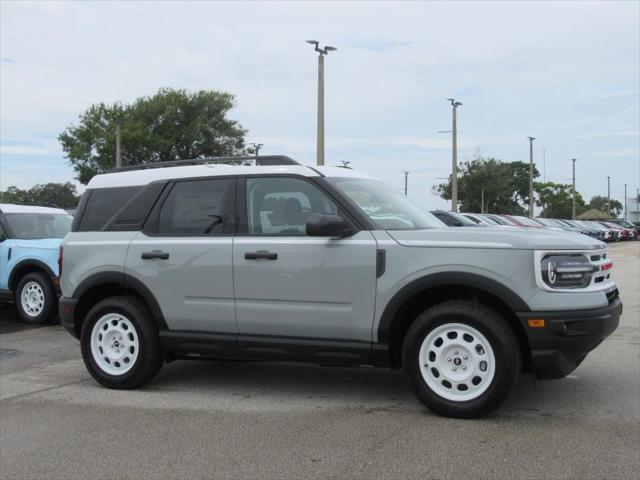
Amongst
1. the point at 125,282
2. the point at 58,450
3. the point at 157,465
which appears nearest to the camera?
the point at 157,465

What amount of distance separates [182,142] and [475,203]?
27748mm

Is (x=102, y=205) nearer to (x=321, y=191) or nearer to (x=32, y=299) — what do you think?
(x=321, y=191)

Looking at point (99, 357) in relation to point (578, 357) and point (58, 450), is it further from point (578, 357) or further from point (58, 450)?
point (578, 357)

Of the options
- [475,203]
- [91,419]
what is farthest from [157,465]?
[475,203]

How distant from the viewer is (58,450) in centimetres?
439

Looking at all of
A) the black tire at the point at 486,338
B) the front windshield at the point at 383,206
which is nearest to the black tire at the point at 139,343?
the front windshield at the point at 383,206

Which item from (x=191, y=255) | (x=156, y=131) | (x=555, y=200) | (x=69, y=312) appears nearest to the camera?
(x=191, y=255)

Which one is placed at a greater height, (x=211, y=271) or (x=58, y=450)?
(x=211, y=271)

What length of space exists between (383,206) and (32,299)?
651cm

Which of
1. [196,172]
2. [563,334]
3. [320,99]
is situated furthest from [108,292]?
[320,99]

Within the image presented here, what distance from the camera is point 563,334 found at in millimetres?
4523

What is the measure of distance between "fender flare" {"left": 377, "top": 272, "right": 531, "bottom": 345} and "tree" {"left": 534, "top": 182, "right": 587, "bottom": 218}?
3976 inches

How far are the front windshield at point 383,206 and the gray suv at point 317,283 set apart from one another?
2cm

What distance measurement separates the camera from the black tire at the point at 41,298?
974 centimetres
